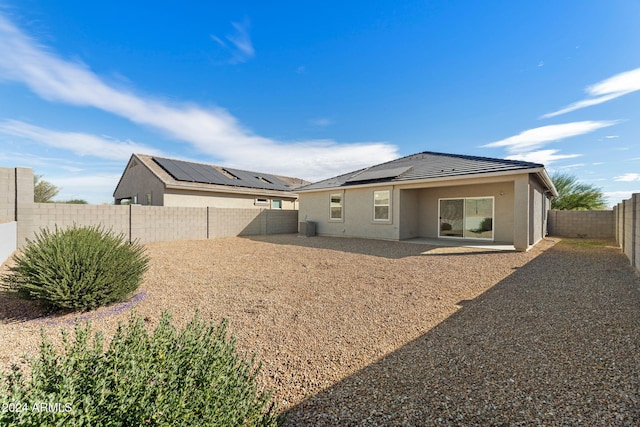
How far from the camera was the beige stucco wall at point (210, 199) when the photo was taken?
55.1ft

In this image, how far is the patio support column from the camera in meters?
9.99

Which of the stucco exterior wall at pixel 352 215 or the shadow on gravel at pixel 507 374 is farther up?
the stucco exterior wall at pixel 352 215

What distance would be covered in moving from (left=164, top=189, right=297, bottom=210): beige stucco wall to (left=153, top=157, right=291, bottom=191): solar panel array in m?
0.86

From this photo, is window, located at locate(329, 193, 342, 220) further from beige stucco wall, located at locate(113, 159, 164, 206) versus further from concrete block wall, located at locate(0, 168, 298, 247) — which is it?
beige stucco wall, located at locate(113, 159, 164, 206)

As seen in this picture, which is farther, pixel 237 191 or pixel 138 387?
pixel 237 191

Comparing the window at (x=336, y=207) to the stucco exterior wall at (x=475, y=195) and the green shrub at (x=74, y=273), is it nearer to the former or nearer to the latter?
the stucco exterior wall at (x=475, y=195)

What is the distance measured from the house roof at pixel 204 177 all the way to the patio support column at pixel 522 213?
1312 centimetres

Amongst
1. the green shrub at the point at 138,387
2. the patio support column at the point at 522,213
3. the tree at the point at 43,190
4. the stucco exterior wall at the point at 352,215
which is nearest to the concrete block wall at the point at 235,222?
the stucco exterior wall at the point at 352,215

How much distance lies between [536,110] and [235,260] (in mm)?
14422

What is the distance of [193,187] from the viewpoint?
17.2 meters

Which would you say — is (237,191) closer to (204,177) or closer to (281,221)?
(204,177)

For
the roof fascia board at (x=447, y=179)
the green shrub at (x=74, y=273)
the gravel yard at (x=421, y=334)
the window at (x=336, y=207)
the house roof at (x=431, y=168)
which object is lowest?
the gravel yard at (x=421, y=334)

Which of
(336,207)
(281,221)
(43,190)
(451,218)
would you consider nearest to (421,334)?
(451,218)

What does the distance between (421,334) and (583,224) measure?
18707 mm
